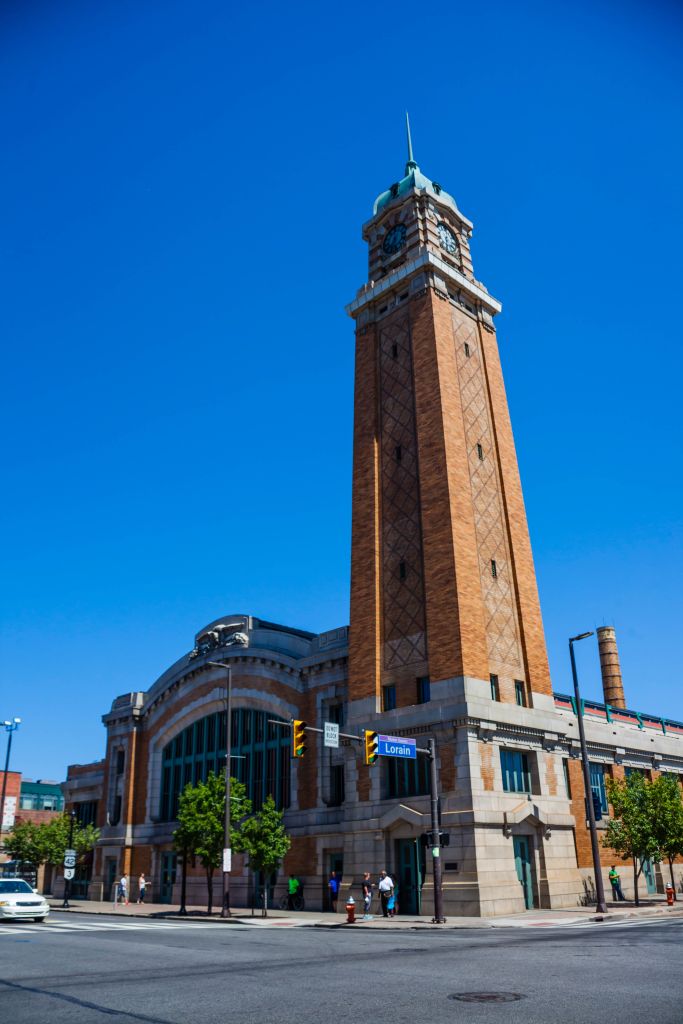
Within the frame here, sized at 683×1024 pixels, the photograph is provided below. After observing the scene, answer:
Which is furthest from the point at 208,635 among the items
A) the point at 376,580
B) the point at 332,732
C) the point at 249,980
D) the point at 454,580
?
the point at 249,980

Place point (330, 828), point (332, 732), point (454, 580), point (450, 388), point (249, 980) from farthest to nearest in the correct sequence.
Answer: point (450, 388), point (330, 828), point (454, 580), point (332, 732), point (249, 980)

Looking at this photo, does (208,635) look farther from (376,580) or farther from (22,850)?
(22,850)

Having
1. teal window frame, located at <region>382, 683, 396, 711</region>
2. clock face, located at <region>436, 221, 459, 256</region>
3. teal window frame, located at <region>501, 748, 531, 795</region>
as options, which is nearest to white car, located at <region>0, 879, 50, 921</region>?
teal window frame, located at <region>382, 683, 396, 711</region>

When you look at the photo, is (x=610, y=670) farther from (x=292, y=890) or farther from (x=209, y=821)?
(x=209, y=821)

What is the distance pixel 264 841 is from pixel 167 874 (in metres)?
16.5

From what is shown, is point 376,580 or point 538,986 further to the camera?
point 376,580

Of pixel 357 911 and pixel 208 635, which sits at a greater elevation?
pixel 208 635

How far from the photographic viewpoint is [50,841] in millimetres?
56188

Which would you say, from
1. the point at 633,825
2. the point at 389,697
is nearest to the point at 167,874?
the point at 389,697

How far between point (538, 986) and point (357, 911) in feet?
80.9

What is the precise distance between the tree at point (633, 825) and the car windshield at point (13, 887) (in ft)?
84.3

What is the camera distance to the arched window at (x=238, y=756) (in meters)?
42.9

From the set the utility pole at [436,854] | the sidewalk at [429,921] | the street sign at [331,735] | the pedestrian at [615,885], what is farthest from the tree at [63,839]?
the street sign at [331,735]

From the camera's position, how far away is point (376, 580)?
3925cm
